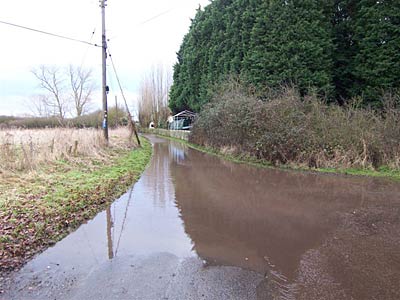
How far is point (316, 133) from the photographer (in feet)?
39.2

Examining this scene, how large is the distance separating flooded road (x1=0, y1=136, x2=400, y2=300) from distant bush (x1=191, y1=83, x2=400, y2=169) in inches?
142

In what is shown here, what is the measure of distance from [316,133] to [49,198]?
9.81 meters

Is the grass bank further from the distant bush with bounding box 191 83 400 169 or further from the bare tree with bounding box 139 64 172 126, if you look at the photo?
the bare tree with bounding box 139 64 172 126

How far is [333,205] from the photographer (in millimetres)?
6809

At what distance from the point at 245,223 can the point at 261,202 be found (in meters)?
1.58

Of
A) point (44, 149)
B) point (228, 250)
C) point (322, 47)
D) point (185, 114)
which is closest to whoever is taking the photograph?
point (228, 250)

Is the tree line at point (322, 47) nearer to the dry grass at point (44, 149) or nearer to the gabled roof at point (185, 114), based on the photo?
the dry grass at point (44, 149)

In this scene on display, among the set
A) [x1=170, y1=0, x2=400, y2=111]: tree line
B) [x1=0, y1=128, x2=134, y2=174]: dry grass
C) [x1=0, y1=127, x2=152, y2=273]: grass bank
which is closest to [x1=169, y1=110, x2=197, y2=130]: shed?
[x1=170, y1=0, x2=400, y2=111]: tree line

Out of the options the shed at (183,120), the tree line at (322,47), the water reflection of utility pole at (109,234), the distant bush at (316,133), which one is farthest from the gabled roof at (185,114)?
the water reflection of utility pole at (109,234)

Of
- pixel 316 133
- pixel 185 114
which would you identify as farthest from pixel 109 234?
pixel 185 114

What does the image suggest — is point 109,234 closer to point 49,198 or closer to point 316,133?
point 49,198

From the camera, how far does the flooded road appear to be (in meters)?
3.30

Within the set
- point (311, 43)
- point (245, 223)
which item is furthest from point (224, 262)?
point (311, 43)

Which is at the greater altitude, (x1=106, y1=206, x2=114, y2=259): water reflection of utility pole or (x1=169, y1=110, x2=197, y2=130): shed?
(x1=169, y1=110, x2=197, y2=130): shed
